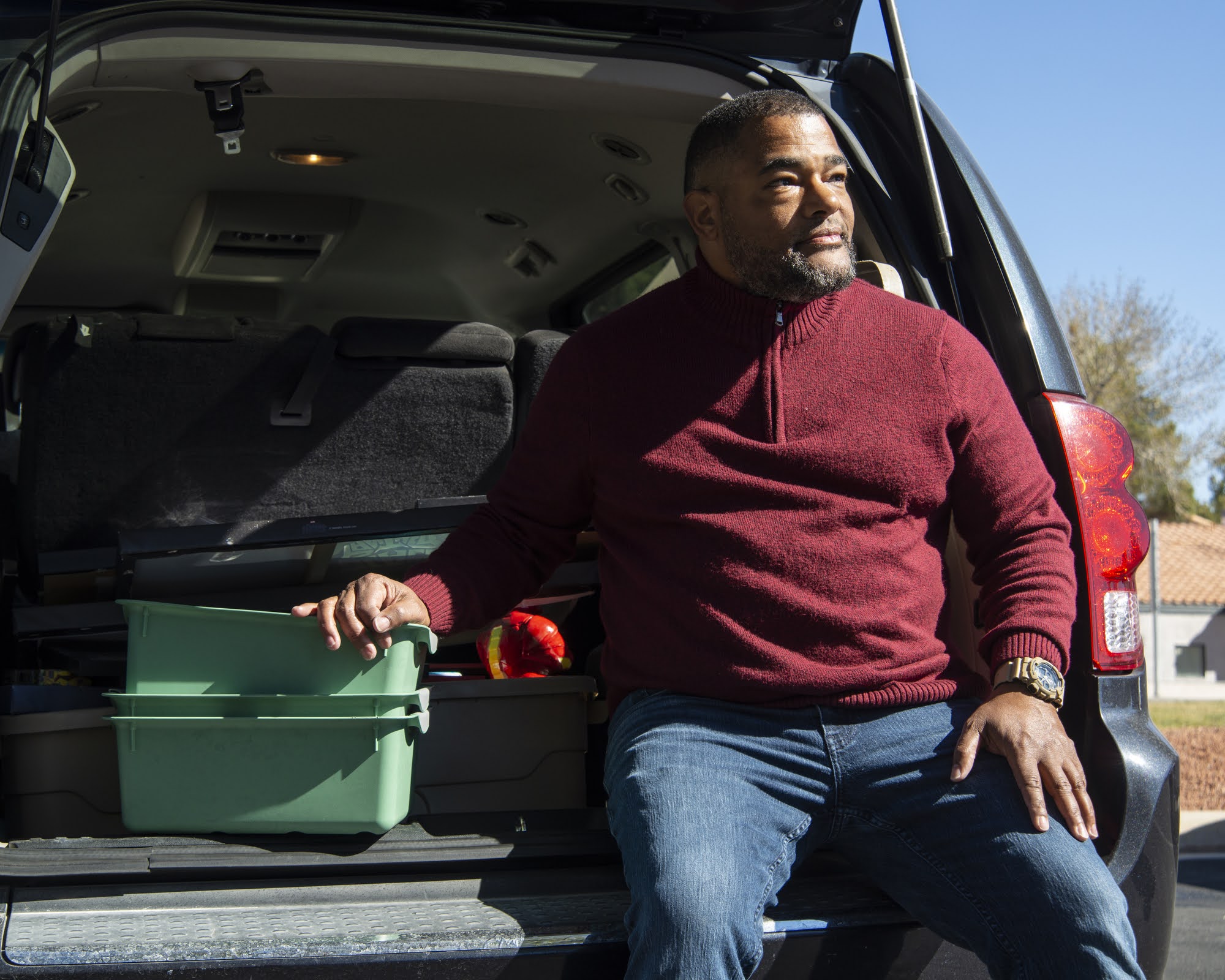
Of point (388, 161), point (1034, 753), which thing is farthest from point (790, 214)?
point (388, 161)

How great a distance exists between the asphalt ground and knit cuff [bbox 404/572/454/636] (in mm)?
2068

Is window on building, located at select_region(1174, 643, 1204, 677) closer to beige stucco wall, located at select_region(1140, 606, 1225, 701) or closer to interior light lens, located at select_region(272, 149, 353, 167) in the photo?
beige stucco wall, located at select_region(1140, 606, 1225, 701)

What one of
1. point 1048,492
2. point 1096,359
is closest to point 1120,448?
point 1048,492

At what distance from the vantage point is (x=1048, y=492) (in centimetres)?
196

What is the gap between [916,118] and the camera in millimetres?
2117

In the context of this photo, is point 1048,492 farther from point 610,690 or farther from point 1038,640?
point 610,690

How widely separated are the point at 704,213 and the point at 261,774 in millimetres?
1158

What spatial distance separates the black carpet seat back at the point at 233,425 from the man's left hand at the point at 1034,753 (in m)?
1.30

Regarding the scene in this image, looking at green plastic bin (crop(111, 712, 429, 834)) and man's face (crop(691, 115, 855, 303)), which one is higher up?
man's face (crop(691, 115, 855, 303))

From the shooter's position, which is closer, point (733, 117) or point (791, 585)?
point (791, 585)

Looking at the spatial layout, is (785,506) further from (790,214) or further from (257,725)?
(257,725)

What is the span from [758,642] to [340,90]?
1298 millimetres

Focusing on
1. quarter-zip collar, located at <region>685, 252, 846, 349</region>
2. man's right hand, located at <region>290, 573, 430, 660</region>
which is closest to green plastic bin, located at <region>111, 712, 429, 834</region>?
man's right hand, located at <region>290, 573, 430, 660</region>

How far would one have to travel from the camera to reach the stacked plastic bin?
1900mm
